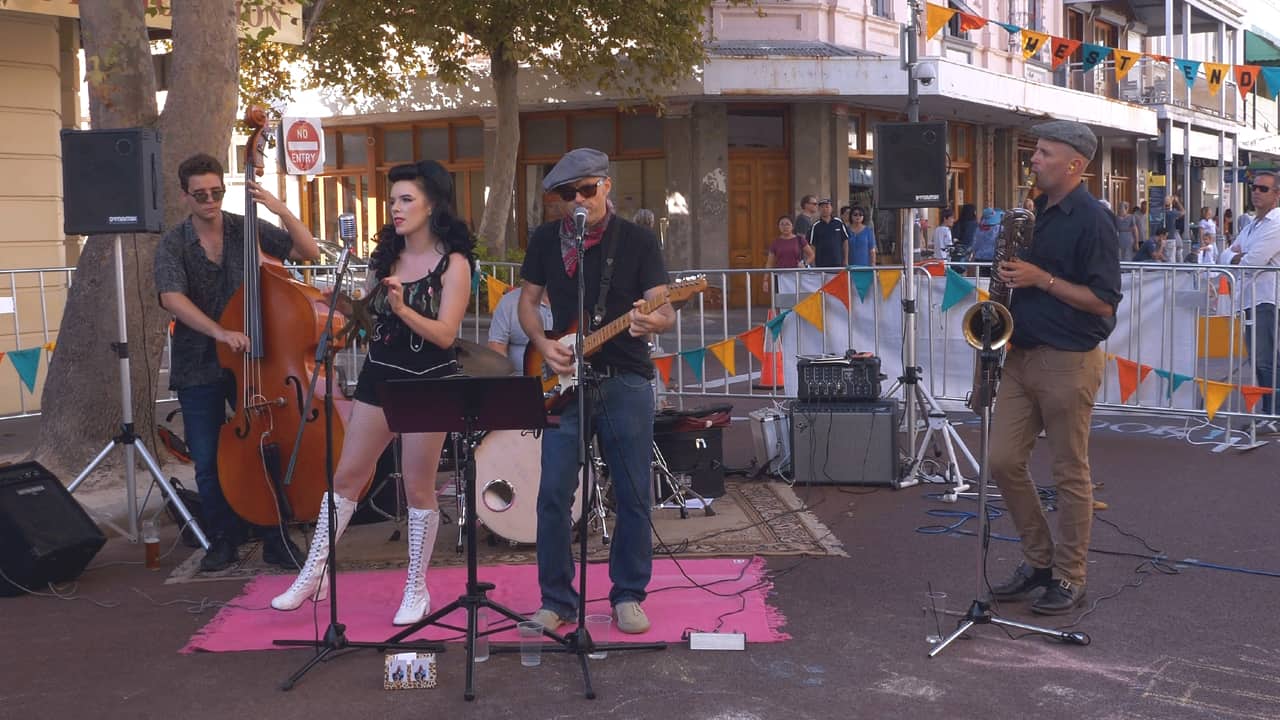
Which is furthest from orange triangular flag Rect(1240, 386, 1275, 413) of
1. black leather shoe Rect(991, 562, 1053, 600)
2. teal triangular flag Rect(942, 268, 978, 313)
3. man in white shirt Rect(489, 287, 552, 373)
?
man in white shirt Rect(489, 287, 552, 373)

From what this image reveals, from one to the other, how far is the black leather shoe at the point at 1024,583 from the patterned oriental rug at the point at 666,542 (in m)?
1.16

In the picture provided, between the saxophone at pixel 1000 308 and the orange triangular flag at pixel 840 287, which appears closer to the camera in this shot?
the saxophone at pixel 1000 308

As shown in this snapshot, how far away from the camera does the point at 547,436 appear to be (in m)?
5.54

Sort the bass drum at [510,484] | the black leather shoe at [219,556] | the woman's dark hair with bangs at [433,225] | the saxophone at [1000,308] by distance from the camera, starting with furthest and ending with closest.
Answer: the bass drum at [510,484]
the black leather shoe at [219,556]
the woman's dark hair with bangs at [433,225]
the saxophone at [1000,308]

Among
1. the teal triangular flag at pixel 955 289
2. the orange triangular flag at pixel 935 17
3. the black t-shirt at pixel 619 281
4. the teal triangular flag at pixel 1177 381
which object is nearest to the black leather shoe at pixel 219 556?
the black t-shirt at pixel 619 281

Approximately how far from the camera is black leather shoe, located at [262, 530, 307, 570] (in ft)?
22.5

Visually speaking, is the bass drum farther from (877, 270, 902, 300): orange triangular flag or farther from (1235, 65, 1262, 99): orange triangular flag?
(1235, 65, 1262, 99): orange triangular flag

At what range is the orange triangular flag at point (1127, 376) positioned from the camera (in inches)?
412

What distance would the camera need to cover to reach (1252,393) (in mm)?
10023

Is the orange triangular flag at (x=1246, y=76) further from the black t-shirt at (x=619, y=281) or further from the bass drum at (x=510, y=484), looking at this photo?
the black t-shirt at (x=619, y=281)

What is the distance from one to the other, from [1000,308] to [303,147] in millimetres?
11752

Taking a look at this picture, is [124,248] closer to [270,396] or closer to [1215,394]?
[270,396]

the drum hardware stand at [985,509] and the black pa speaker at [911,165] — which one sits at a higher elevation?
the black pa speaker at [911,165]

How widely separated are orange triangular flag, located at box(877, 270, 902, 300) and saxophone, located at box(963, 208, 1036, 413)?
15.6 ft
